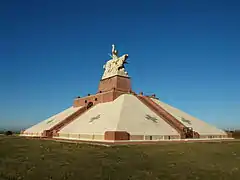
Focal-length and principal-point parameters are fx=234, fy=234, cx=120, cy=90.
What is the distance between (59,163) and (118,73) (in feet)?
93.3

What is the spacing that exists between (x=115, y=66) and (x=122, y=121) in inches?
623

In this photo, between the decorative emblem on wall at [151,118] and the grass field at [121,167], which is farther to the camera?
the decorative emblem on wall at [151,118]

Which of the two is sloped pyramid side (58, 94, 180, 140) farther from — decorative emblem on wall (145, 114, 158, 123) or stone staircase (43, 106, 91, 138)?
stone staircase (43, 106, 91, 138)

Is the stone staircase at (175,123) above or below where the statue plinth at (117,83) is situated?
below

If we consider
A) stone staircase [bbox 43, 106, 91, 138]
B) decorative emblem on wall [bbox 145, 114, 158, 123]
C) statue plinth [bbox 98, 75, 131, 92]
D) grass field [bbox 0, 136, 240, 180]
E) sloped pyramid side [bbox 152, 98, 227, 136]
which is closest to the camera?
grass field [bbox 0, 136, 240, 180]

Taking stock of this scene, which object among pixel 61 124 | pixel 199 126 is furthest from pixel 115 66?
pixel 199 126

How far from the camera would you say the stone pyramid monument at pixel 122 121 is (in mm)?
25003

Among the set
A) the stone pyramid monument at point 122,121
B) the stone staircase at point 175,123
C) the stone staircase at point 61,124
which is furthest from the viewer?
the stone staircase at point 61,124

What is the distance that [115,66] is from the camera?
40156mm

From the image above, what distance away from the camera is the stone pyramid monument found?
2500cm

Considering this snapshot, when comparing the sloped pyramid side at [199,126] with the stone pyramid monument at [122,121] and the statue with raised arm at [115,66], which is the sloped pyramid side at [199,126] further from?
the statue with raised arm at [115,66]

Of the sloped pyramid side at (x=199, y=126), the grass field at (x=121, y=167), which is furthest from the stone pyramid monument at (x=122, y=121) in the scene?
the grass field at (x=121, y=167)

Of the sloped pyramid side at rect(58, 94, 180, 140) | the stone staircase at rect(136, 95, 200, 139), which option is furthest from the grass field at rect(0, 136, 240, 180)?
the stone staircase at rect(136, 95, 200, 139)

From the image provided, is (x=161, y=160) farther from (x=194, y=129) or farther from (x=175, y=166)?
(x=194, y=129)
